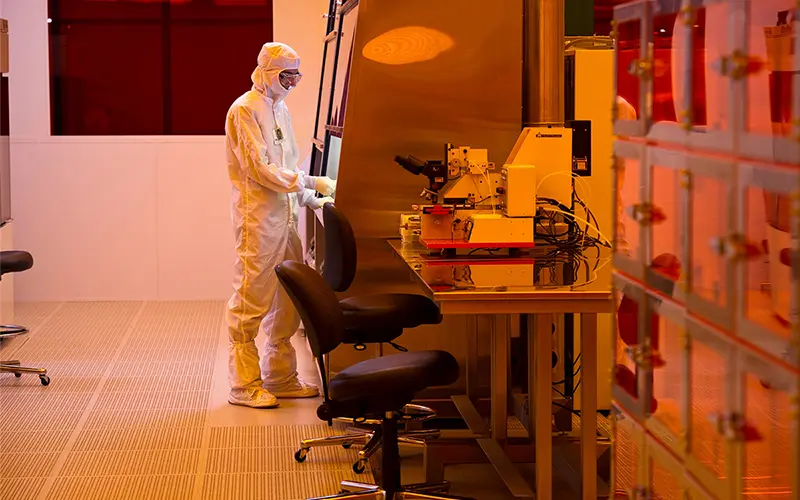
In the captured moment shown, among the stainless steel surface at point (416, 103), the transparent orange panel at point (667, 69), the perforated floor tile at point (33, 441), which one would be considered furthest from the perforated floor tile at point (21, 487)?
the transparent orange panel at point (667, 69)

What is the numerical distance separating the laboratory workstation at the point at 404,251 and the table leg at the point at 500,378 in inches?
0.5

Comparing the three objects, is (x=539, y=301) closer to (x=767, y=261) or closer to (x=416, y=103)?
(x=767, y=261)

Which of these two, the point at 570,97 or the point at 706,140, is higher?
the point at 570,97

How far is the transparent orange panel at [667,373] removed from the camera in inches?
70.7

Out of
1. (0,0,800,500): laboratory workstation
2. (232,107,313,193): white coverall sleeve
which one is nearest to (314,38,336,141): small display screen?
(0,0,800,500): laboratory workstation

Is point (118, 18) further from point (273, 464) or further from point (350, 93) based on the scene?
point (273, 464)

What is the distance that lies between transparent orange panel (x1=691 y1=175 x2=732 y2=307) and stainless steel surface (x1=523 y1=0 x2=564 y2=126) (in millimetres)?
2654

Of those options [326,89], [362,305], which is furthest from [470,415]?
[326,89]

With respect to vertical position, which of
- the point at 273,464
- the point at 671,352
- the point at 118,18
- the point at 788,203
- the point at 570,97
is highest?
the point at 118,18

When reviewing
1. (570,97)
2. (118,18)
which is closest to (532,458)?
(570,97)

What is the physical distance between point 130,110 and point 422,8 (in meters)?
3.86

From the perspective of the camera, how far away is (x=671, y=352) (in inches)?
71.7

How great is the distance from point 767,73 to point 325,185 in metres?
3.48

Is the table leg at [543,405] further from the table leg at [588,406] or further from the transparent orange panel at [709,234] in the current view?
the transparent orange panel at [709,234]
